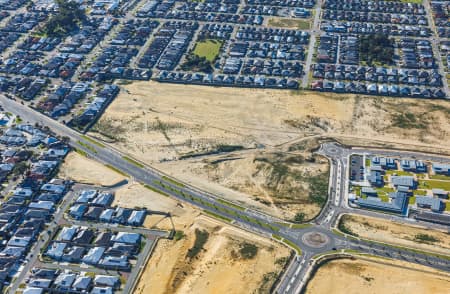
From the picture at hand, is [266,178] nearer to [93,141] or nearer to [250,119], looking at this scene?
[250,119]

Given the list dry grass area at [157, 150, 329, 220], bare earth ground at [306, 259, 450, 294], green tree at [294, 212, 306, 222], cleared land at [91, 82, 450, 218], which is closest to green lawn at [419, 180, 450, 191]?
cleared land at [91, 82, 450, 218]

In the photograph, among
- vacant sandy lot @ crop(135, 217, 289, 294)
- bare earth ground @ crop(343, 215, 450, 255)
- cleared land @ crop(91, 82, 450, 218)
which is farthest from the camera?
cleared land @ crop(91, 82, 450, 218)

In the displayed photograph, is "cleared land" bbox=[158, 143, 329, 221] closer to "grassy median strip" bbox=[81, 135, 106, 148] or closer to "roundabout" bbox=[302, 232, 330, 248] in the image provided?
"roundabout" bbox=[302, 232, 330, 248]

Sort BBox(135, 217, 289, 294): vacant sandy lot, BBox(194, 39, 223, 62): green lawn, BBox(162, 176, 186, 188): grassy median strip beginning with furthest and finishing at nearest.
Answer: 1. BBox(194, 39, 223, 62): green lawn
2. BBox(162, 176, 186, 188): grassy median strip
3. BBox(135, 217, 289, 294): vacant sandy lot

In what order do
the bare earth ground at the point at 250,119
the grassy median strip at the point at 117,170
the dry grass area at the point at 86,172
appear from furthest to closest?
the bare earth ground at the point at 250,119, the grassy median strip at the point at 117,170, the dry grass area at the point at 86,172

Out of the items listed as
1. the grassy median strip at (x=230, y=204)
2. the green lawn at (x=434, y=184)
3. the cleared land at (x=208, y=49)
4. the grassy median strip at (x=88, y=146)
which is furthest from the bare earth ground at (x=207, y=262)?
the cleared land at (x=208, y=49)

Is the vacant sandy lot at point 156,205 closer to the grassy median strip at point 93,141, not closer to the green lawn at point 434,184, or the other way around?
the grassy median strip at point 93,141

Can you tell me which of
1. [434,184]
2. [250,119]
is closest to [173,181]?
[250,119]
